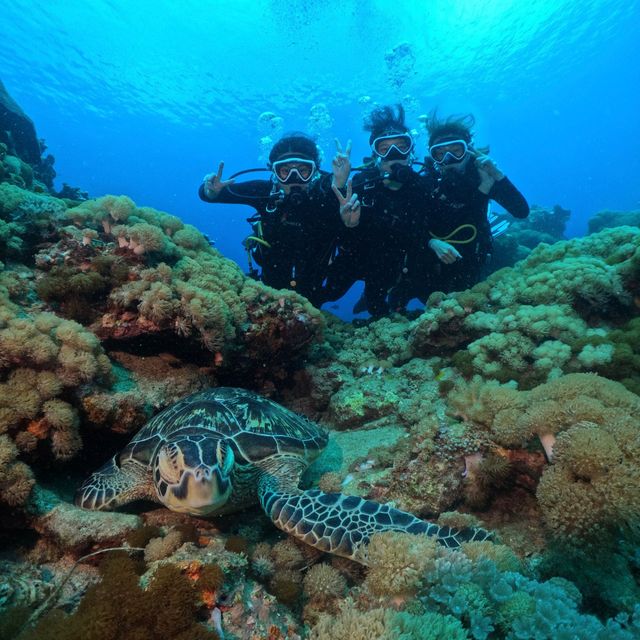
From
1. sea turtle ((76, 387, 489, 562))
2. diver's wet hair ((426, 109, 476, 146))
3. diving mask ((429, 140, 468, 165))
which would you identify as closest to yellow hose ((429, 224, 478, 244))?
diving mask ((429, 140, 468, 165))

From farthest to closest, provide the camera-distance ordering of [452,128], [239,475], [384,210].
→ [384,210] → [452,128] → [239,475]

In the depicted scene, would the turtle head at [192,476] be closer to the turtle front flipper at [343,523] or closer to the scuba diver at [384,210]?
the turtle front flipper at [343,523]

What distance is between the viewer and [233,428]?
124 inches

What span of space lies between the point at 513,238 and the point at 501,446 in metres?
12.5

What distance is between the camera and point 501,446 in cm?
246

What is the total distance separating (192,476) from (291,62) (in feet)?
157

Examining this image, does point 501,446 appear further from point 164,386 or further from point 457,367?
point 164,386

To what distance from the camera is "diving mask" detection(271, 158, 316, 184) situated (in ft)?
22.0

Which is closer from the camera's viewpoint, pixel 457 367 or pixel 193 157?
pixel 457 367

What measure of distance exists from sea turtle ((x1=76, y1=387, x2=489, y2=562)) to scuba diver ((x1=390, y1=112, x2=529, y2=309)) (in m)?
4.95

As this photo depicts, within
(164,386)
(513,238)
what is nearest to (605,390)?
(164,386)

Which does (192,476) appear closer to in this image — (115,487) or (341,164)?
(115,487)

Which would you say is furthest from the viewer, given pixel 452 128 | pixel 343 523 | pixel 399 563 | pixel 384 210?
pixel 384 210

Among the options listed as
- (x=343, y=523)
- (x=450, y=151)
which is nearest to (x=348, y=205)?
(x=450, y=151)
